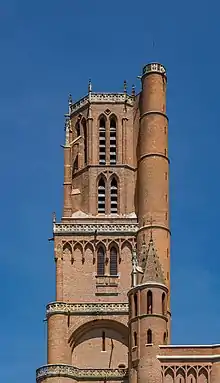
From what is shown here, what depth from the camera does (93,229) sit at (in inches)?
3984

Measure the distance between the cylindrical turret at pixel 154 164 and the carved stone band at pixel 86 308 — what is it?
4642 millimetres

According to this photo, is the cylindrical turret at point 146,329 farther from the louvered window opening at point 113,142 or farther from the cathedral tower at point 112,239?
the louvered window opening at point 113,142

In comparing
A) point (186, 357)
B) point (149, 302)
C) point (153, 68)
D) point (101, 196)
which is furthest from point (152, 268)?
point (153, 68)

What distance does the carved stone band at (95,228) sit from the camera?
332 ft

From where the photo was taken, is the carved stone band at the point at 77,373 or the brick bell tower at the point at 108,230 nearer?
the carved stone band at the point at 77,373

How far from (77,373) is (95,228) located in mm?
12048

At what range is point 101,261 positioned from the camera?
330ft

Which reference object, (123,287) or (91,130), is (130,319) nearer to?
(123,287)

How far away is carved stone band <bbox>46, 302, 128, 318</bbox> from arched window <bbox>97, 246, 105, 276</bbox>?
3095 millimetres

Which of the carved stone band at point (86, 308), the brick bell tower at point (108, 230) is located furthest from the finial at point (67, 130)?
the carved stone band at point (86, 308)

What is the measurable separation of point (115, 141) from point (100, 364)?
19.2 metres

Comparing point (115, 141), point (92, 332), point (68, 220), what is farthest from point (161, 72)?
point (92, 332)

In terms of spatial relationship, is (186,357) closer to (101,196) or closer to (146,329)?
(146,329)

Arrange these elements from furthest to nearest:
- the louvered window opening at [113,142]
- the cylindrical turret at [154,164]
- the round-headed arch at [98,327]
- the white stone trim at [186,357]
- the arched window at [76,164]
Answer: the arched window at [76,164] < the louvered window opening at [113,142] < the cylindrical turret at [154,164] < the round-headed arch at [98,327] < the white stone trim at [186,357]
